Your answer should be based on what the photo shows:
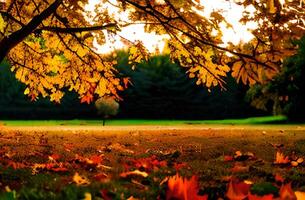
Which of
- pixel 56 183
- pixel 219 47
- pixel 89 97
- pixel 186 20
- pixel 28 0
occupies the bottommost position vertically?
pixel 56 183

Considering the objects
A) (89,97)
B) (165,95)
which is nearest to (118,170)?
(89,97)

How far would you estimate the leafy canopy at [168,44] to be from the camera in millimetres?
4422

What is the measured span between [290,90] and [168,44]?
2628cm

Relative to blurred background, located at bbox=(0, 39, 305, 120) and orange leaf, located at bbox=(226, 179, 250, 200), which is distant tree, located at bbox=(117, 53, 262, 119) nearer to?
blurred background, located at bbox=(0, 39, 305, 120)

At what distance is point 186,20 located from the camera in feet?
16.5

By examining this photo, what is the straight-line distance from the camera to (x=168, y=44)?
6.74m

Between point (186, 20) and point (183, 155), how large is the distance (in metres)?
1.99

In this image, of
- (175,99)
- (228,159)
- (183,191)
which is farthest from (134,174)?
(175,99)

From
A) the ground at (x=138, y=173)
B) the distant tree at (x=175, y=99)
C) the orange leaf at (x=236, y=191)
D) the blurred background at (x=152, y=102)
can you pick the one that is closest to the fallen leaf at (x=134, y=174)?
the ground at (x=138, y=173)

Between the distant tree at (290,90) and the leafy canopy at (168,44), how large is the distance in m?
24.2

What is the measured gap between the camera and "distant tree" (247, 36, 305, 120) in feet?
101

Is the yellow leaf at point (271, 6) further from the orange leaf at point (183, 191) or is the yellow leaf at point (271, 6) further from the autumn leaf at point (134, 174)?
the orange leaf at point (183, 191)

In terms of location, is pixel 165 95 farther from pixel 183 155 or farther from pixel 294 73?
pixel 183 155

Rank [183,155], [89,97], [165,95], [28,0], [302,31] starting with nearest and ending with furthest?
1. [302,31]
2. [183,155]
3. [89,97]
4. [28,0]
5. [165,95]
